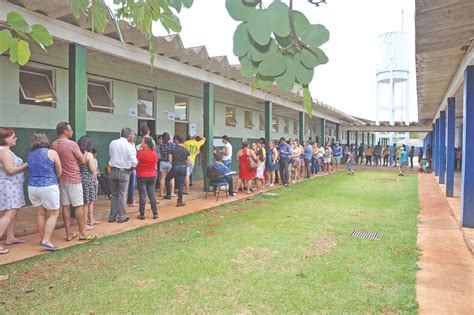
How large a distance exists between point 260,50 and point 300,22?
0.16 meters

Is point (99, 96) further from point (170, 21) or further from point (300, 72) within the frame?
point (300, 72)

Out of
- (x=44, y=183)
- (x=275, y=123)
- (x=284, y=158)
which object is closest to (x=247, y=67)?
(x=44, y=183)

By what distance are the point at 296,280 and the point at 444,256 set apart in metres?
2.30

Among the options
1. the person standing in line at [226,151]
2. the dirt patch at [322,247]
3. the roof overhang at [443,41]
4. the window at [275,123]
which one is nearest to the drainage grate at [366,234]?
the dirt patch at [322,247]

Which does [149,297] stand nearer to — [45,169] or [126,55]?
[45,169]

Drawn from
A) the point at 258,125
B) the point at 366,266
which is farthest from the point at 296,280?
the point at 258,125

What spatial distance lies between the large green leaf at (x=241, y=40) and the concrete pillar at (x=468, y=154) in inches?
251

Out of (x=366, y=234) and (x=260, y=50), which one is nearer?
(x=260, y=50)

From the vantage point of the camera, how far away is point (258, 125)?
16.3m

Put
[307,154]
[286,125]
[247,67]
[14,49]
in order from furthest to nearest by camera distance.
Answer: [286,125]
[307,154]
[14,49]
[247,67]

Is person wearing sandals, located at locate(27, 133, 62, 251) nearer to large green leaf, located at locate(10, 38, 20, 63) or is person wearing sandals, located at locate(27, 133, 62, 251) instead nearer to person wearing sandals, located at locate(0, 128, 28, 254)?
person wearing sandals, located at locate(0, 128, 28, 254)

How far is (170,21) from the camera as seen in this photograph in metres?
1.75

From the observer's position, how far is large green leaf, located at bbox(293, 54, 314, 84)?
117 cm

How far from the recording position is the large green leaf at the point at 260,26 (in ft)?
3.52
